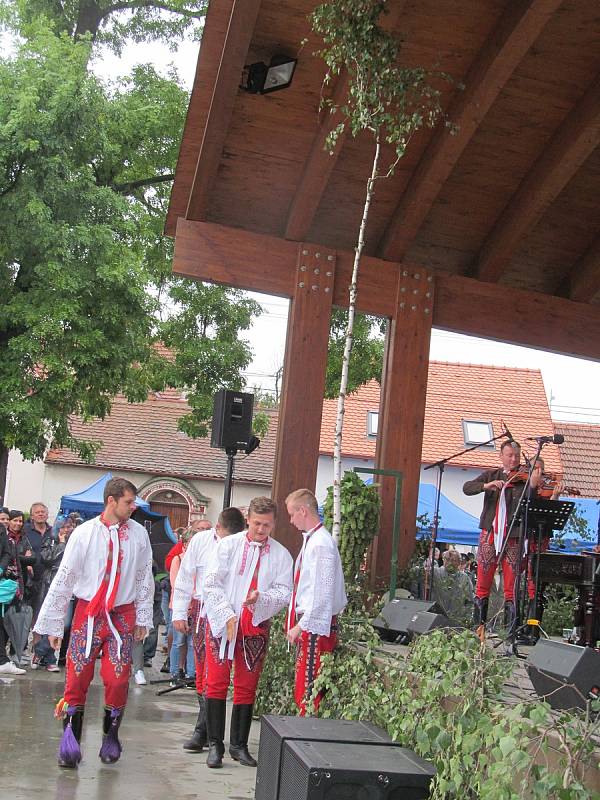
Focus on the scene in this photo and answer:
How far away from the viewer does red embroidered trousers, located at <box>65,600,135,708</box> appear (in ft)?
19.8

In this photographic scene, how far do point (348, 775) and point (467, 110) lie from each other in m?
6.03

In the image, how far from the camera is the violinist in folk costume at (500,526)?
814 centimetres

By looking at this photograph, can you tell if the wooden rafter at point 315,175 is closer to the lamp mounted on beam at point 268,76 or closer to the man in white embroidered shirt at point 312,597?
the lamp mounted on beam at point 268,76

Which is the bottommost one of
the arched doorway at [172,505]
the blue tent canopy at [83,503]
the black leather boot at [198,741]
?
the black leather boot at [198,741]

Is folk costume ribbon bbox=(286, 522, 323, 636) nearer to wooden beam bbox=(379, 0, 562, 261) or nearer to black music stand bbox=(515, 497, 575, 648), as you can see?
black music stand bbox=(515, 497, 575, 648)

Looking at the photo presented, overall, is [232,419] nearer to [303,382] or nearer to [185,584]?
Answer: [303,382]

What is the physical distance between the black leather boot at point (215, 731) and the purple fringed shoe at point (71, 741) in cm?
80

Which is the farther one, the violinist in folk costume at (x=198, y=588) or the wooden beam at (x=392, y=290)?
the wooden beam at (x=392, y=290)

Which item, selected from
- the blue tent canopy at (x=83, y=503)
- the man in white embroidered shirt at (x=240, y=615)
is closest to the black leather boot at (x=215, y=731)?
the man in white embroidered shirt at (x=240, y=615)

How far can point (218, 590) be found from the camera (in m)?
6.33

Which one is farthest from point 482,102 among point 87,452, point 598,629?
point 87,452

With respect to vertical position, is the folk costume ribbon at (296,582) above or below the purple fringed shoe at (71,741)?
above

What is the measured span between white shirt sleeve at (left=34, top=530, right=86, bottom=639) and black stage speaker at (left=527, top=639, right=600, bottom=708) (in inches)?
114

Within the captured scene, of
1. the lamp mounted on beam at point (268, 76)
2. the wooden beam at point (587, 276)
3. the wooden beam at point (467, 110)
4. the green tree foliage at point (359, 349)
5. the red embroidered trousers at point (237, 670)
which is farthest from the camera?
the green tree foliage at point (359, 349)
